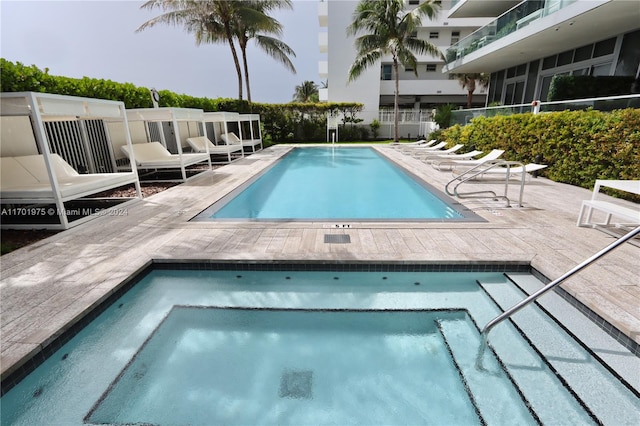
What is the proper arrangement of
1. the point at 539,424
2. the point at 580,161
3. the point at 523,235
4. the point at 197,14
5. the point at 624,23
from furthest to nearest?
the point at 197,14 → the point at 624,23 → the point at 580,161 → the point at 523,235 → the point at 539,424

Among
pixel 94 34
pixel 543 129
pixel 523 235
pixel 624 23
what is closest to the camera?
pixel 523 235

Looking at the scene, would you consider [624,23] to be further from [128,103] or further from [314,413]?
[128,103]

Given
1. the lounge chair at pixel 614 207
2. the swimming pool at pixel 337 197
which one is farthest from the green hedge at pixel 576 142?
the swimming pool at pixel 337 197

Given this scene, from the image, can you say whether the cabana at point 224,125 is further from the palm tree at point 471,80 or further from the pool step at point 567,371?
the palm tree at point 471,80

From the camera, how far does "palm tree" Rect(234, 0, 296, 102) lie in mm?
15441

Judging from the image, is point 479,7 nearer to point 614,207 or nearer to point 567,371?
point 614,207

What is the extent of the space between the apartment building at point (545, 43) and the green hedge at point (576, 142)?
12.0 feet

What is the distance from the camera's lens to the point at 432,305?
3432mm

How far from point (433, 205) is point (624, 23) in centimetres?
995

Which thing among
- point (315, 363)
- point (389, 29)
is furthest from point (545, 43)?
point (315, 363)

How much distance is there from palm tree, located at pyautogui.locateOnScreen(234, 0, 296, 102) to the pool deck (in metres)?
13.2

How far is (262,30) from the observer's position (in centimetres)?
1652

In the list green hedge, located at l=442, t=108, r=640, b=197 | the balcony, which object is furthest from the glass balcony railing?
green hedge, located at l=442, t=108, r=640, b=197

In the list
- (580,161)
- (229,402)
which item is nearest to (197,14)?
(580,161)
